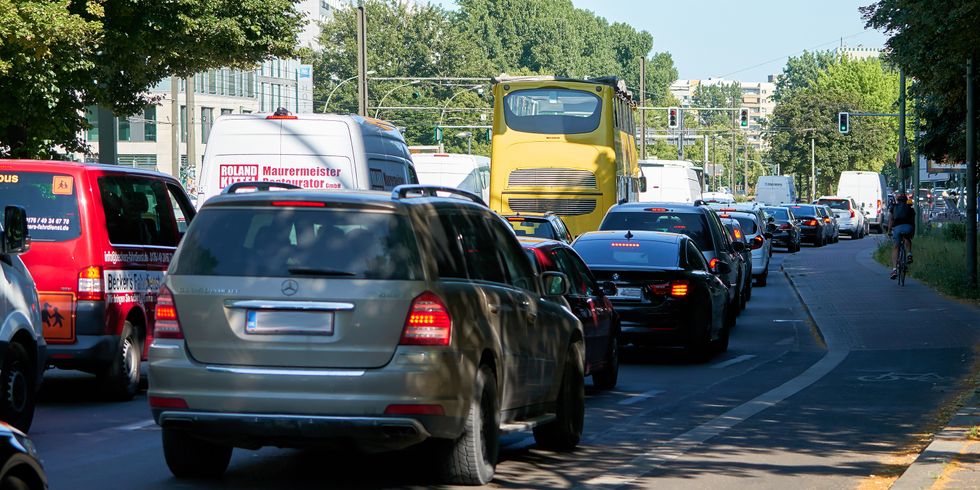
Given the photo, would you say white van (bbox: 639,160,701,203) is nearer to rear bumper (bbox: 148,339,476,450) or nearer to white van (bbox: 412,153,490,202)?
white van (bbox: 412,153,490,202)

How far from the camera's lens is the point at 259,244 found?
8.09 m

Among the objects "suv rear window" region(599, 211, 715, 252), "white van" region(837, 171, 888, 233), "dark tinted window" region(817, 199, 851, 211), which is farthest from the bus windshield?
"white van" region(837, 171, 888, 233)

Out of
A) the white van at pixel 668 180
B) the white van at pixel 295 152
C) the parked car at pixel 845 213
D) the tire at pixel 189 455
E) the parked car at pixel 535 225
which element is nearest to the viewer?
the tire at pixel 189 455

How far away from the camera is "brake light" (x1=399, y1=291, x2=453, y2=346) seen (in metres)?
7.86

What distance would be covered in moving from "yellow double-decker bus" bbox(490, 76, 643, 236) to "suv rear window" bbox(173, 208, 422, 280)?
25.0 metres

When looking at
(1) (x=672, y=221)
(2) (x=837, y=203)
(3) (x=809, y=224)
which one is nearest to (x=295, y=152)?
(1) (x=672, y=221)

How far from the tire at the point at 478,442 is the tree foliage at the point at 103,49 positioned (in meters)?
18.2

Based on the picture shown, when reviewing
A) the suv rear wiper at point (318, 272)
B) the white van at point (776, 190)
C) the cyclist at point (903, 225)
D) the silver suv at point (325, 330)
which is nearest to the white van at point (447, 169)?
the cyclist at point (903, 225)

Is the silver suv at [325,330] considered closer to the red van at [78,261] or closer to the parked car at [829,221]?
the red van at [78,261]

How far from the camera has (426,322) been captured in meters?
7.89

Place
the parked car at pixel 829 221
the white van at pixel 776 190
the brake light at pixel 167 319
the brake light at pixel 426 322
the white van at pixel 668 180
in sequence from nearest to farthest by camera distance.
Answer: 1. the brake light at pixel 426 322
2. the brake light at pixel 167 319
3. the white van at pixel 668 180
4. the parked car at pixel 829 221
5. the white van at pixel 776 190

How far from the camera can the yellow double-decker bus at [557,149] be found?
3319 cm

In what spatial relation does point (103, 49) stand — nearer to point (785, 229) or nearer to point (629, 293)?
point (629, 293)

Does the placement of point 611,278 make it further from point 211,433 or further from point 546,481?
point 211,433
